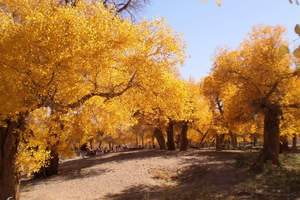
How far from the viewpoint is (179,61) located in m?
14.0

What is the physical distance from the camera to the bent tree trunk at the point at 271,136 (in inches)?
896

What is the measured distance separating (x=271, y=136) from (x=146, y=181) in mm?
7122

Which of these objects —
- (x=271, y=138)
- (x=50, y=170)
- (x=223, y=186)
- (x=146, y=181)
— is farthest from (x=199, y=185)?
(x=50, y=170)

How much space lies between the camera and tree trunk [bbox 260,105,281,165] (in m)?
22.8

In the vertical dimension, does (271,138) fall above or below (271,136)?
below

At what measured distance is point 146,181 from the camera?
2236 centimetres

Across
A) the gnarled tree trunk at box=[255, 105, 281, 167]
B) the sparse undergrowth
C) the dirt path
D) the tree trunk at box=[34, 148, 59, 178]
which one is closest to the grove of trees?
the gnarled tree trunk at box=[255, 105, 281, 167]

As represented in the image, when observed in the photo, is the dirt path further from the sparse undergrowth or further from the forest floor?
the sparse undergrowth

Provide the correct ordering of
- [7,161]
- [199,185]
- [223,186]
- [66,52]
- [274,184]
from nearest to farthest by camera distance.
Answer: [66,52] < [7,161] < [274,184] < [223,186] < [199,185]

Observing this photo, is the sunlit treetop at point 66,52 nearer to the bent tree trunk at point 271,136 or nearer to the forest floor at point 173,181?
the forest floor at point 173,181

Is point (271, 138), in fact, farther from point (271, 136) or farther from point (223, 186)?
point (223, 186)

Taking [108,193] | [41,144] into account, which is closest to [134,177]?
[108,193]

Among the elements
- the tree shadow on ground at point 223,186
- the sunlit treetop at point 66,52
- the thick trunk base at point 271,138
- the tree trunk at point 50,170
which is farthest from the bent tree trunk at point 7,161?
the thick trunk base at point 271,138

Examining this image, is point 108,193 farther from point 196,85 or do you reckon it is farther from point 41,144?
point 196,85
